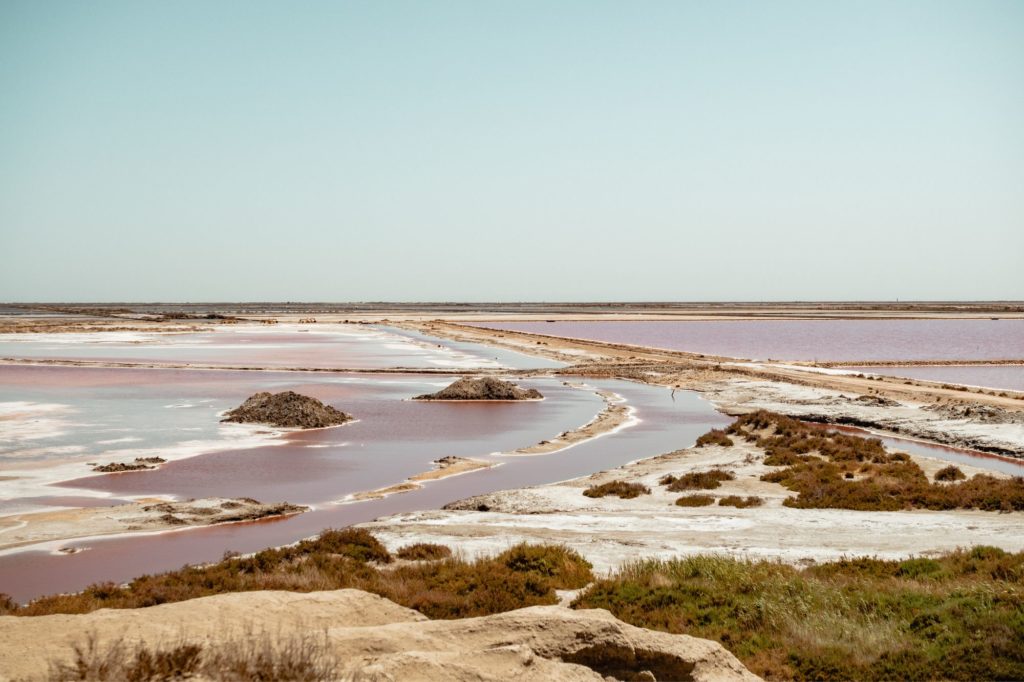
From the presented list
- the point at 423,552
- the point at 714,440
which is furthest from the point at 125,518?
the point at 714,440

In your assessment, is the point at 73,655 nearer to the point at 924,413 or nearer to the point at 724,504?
the point at 724,504

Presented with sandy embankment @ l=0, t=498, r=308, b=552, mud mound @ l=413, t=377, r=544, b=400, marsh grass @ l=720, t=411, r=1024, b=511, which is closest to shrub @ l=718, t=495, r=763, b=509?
marsh grass @ l=720, t=411, r=1024, b=511

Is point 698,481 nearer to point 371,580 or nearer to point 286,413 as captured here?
point 371,580

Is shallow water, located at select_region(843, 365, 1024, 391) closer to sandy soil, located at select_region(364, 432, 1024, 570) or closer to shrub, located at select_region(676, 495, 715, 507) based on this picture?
sandy soil, located at select_region(364, 432, 1024, 570)

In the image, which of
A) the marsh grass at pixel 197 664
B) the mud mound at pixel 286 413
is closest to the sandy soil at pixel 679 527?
the marsh grass at pixel 197 664

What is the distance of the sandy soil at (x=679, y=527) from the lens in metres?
15.4

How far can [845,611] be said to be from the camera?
1076cm

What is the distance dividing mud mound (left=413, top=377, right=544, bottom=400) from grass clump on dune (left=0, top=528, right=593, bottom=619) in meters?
28.7

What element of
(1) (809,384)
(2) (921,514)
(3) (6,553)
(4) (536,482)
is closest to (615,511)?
(4) (536,482)

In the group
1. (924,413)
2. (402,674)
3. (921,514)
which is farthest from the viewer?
(924,413)

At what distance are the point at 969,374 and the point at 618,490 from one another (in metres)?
43.9

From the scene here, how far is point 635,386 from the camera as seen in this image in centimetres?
5116

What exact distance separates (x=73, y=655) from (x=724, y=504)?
16.0m

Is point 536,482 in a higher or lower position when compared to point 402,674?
lower
